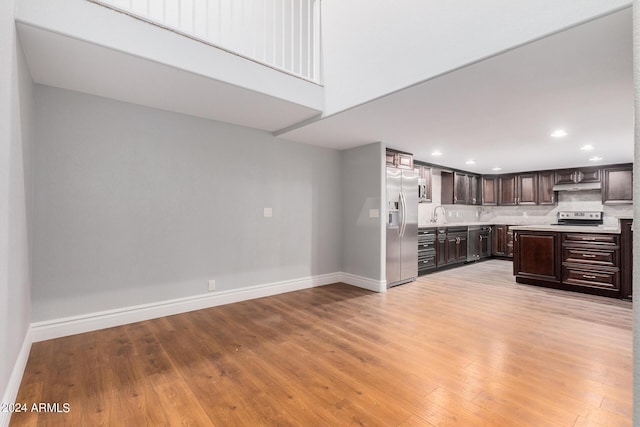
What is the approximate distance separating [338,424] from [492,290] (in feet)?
12.6

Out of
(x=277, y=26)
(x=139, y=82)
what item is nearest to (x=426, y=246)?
(x=277, y=26)

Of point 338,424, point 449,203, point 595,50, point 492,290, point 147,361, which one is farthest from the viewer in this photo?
point 449,203

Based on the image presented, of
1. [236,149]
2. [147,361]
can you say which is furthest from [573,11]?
[147,361]

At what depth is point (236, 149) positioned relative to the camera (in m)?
3.89

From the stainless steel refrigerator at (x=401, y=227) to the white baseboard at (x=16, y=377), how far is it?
405 cm

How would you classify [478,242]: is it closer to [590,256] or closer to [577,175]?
[577,175]

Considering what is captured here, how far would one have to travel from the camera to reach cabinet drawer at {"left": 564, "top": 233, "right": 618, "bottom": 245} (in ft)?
13.7

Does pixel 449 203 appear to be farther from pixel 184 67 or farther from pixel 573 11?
pixel 184 67

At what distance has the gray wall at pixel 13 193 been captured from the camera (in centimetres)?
159

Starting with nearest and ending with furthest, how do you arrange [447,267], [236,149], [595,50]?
[595,50], [236,149], [447,267]

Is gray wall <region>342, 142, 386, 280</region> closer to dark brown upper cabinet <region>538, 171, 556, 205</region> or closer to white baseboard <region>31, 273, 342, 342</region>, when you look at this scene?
white baseboard <region>31, 273, 342, 342</region>

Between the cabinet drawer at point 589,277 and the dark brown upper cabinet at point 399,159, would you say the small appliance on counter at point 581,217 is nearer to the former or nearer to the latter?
the cabinet drawer at point 589,277

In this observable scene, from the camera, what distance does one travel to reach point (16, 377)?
1.92 metres

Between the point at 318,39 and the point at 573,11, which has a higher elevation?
the point at 318,39
